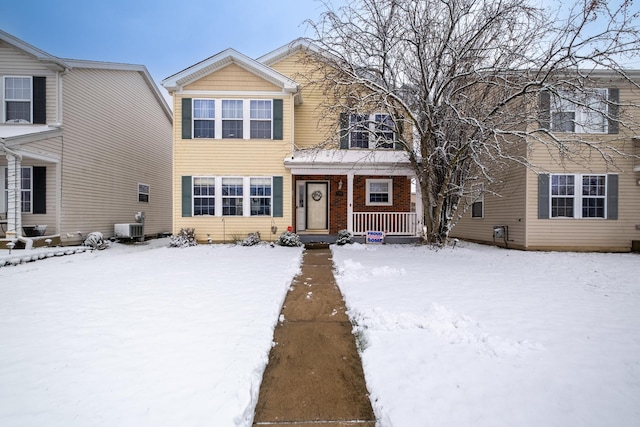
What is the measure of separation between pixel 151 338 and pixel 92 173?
11.9 meters

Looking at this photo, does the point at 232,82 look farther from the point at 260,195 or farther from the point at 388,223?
the point at 388,223

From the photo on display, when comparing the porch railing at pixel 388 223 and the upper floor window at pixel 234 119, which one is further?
the porch railing at pixel 388 223

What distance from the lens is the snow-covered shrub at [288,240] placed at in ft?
36.7

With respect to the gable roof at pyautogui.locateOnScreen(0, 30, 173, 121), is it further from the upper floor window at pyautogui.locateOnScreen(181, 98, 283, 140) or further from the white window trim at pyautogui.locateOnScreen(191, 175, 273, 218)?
the white window trim at pyautogui.locateOnScreen(191, 175, 273, 218)

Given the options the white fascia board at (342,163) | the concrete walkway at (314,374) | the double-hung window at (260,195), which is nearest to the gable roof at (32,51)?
the double-hung window at (260,195)

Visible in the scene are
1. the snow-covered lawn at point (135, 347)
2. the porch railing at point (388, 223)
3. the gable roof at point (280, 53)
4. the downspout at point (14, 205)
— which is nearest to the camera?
the snow-covered lawn at point (135, 347)

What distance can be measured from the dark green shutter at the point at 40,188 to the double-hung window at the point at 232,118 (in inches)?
244

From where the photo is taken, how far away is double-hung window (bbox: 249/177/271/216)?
12.0 m

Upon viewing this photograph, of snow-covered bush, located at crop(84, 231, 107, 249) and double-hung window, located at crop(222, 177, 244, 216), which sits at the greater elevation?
double-hung window, located at crop(222, 177, 244, 216)

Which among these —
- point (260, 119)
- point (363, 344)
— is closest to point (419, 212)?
point (260, 119)

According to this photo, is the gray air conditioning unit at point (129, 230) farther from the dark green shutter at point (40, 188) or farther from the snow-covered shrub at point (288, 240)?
the snow-covered shrub at point (288, 240)

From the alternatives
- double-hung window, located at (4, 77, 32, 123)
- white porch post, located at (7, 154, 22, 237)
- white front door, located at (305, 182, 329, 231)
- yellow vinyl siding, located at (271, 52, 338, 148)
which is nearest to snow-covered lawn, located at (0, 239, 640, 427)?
white porch post, located at (7, 154, 22, 237)

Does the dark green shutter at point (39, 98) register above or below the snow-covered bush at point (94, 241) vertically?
above

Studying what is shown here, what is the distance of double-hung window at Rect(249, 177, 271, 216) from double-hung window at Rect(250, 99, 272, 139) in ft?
5.39
